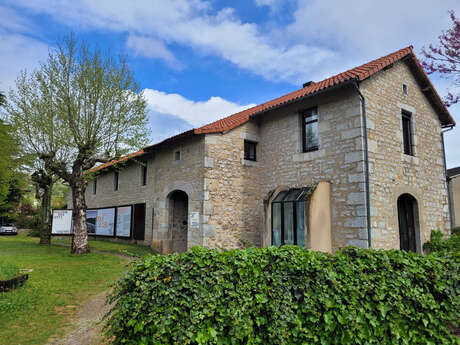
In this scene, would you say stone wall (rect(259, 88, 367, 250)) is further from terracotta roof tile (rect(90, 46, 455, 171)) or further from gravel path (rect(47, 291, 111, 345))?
gravel path (rect(47, 291, 111, 345))

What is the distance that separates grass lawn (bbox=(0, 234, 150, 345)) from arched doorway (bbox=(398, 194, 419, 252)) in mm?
8598

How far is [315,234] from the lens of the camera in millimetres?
9039

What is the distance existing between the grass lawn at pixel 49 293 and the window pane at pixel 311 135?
266 inches

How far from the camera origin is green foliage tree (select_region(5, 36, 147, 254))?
441 inches

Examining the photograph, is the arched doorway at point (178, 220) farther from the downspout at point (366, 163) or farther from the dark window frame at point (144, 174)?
the downspout at point (366, 163)

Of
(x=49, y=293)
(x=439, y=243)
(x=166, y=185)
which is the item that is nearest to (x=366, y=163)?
(x=439, y=243)

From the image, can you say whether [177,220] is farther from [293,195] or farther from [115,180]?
[115,180]

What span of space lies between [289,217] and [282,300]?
259 inches

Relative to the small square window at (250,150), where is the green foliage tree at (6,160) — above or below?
below

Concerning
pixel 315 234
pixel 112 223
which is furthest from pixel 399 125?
pixel 112 223

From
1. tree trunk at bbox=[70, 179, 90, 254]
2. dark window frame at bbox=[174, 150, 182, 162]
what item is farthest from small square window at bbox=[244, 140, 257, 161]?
tree trunk at bbox=[70, 179, 90, 254]

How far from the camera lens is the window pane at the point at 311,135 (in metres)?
10.4

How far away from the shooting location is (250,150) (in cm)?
1220

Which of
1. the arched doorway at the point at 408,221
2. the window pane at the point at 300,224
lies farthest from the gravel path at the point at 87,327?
the arched doorway at the point at 408,221
